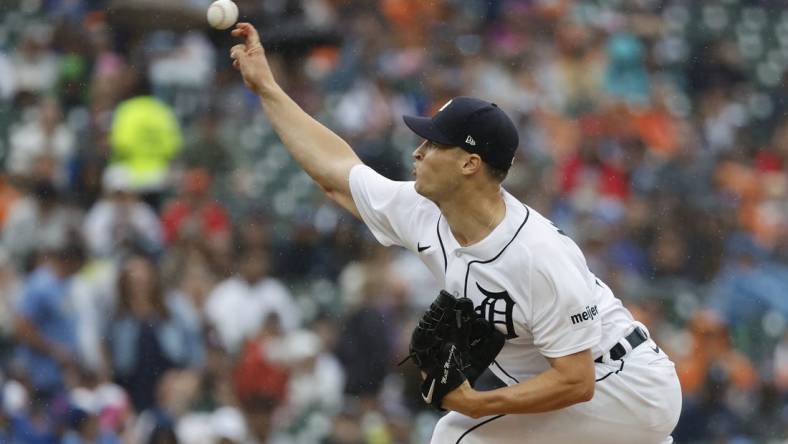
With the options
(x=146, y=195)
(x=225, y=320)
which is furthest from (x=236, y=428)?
(x=146, y=195)

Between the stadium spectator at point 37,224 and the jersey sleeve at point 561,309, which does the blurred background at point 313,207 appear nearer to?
the stadium spectator at point 37,224

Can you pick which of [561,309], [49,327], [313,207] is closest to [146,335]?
[49,327]

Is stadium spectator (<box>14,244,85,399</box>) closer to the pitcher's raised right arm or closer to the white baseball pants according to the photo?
the pitcher's raised right arm

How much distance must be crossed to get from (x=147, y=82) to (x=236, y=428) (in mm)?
4164

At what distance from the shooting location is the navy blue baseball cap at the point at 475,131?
4.93 m

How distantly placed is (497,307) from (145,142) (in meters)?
6.61

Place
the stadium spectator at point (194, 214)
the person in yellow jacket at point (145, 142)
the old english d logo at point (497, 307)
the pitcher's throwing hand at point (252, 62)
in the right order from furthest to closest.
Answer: the person in yellow jacket at point (145, 142)
the stadium spectator at point (194, 214)
the pitcher's throwing hand at point (252, 62)
the old english d logo at point (497, 307)

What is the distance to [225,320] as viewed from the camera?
970 cm

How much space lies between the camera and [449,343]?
4.88 m

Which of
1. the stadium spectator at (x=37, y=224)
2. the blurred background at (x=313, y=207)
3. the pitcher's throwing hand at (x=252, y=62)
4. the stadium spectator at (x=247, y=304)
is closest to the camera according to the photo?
the pitcher's throwing hand at (x=252, y=62)

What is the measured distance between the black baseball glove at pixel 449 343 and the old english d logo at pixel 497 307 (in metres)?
0.03

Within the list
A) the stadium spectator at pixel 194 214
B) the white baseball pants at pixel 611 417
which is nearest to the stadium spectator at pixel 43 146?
the stadium spectator at pixel 194 214

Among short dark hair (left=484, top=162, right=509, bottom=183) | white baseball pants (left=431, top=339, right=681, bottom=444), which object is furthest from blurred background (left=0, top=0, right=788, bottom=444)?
short dark hair (left=484, top=162, right=509, bottom=183)

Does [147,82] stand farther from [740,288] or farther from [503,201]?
[503,201]
